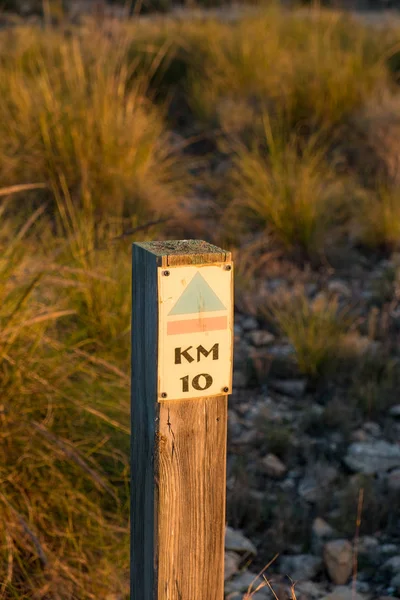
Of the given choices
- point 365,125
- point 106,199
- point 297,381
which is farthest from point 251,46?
point 297,381

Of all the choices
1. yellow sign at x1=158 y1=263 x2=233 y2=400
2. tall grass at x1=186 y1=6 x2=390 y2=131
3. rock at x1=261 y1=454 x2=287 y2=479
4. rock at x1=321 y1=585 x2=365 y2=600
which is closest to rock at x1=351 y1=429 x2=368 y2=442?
rock at x1=261 y1=454 x2=287 y2=479

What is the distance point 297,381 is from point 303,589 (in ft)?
4.60

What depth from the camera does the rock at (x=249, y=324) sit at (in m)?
4.68

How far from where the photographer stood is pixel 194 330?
5.45 feet

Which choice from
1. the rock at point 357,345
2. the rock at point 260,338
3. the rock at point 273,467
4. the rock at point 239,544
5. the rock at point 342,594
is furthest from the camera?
the rock at point 260,338

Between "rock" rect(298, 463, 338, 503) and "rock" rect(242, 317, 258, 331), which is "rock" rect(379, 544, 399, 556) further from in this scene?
"rock" rect(242, 317, 258, 331)

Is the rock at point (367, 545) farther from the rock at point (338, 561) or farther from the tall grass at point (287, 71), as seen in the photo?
the tall grass at point (287, 71)

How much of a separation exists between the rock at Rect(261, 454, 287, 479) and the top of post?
6.52 feet

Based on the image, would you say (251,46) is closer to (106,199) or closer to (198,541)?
(106,199)

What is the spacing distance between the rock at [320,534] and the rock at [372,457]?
1.29ft

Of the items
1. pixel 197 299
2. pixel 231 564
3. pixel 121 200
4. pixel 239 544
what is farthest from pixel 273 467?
pixel 121 200

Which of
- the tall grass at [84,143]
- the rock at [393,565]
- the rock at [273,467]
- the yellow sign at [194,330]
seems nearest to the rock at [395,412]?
the rock at [273,467]

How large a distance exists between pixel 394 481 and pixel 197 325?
2036mm

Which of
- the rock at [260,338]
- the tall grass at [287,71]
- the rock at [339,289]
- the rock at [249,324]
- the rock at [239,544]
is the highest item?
the tall grass at [287,71]
